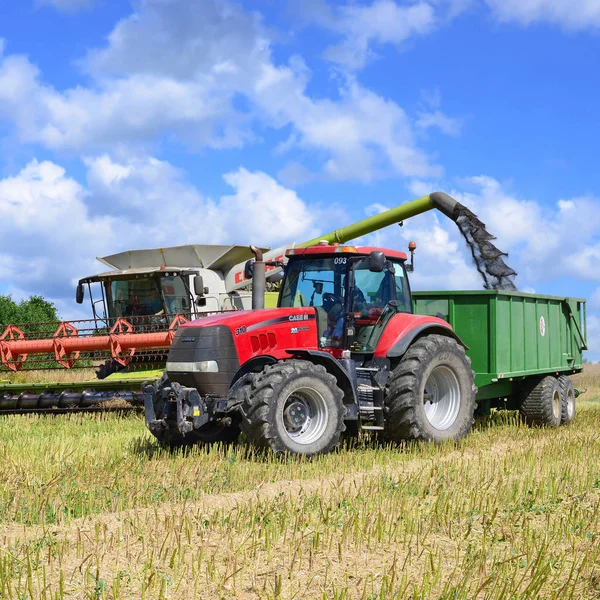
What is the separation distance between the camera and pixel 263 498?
5617mm

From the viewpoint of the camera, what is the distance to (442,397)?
27.5ft

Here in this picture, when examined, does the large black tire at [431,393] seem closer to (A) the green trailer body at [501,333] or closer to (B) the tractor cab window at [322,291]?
(B) the tractor cab window at [322,291]

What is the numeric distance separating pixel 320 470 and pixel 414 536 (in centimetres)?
192

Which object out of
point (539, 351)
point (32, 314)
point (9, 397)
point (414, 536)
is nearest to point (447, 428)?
point (539, 351)

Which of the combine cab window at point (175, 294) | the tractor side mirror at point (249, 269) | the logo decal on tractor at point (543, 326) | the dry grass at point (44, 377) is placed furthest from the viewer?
the dry grass at point (44, 377)

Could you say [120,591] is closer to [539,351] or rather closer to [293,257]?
[293,257]

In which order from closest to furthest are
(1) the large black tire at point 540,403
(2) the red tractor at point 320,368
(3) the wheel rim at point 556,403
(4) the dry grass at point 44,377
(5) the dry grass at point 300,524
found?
1. (5) the dry grass at point 300,524
2. (2) the red tractor at point 320,368
3. (1) the large black tire at point 540,403
4. (3) the wheel rim at point 556,403
5. (4) the dry grass at point 44,377

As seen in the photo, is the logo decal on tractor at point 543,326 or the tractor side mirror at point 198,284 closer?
the logo decal on tractor at point 543,326

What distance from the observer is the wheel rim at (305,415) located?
7.05m

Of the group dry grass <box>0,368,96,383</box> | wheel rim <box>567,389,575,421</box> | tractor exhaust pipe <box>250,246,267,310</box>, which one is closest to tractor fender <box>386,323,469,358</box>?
tractor exhaust pipe <box>250,246,267,310</box>

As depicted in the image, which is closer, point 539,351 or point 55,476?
point 55,476

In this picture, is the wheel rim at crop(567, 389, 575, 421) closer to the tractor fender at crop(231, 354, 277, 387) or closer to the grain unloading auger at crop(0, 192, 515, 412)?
the grain unloading auger at crop(0, 192, 515, 412)

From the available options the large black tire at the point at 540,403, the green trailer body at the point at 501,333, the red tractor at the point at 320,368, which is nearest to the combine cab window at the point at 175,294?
the green trailer body at the point at 501,333

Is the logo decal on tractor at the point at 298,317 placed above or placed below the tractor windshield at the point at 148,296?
below
